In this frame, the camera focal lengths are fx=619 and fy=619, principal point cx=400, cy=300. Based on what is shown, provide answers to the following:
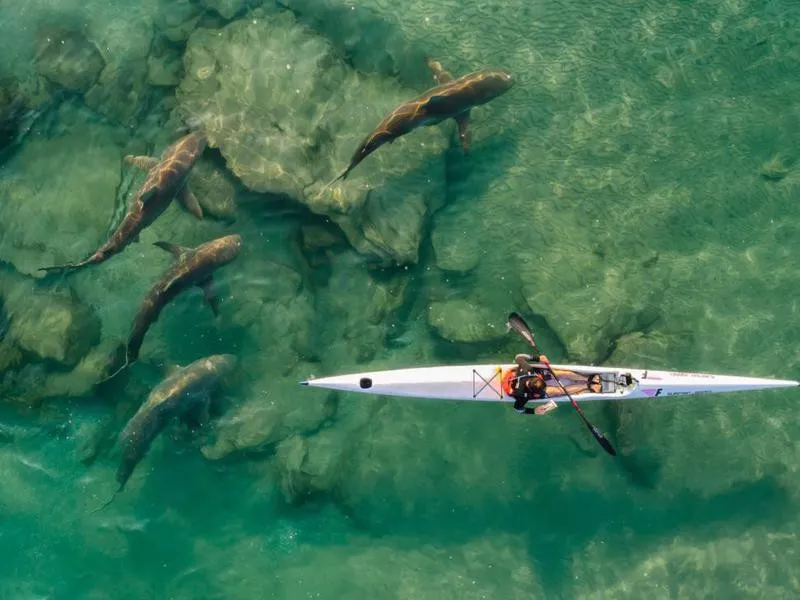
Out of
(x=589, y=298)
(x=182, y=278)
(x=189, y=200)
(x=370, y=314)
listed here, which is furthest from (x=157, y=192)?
(x=589, y=298)

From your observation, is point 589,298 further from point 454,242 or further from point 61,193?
point 61,193

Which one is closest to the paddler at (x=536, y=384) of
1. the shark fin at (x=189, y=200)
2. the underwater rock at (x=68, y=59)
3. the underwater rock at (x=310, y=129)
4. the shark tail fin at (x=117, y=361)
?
the underwater rock at (x=310, y=129)

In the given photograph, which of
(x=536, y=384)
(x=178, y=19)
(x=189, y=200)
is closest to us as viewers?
(x=536, y=384)

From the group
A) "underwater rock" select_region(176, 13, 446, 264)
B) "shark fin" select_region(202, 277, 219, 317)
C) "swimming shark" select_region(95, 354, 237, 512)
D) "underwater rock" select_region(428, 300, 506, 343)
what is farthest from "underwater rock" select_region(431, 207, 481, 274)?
"swimming shark" select_region(95, 354, 237, 512)

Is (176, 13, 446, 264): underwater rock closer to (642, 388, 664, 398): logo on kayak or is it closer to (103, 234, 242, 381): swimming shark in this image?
(103, 234, 242, 381): swimming shark

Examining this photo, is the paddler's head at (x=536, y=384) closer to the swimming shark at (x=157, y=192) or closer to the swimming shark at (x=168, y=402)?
the swimming shark at (x=168, y=402)

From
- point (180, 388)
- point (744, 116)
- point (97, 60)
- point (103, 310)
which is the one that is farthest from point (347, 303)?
point (744, 116)
